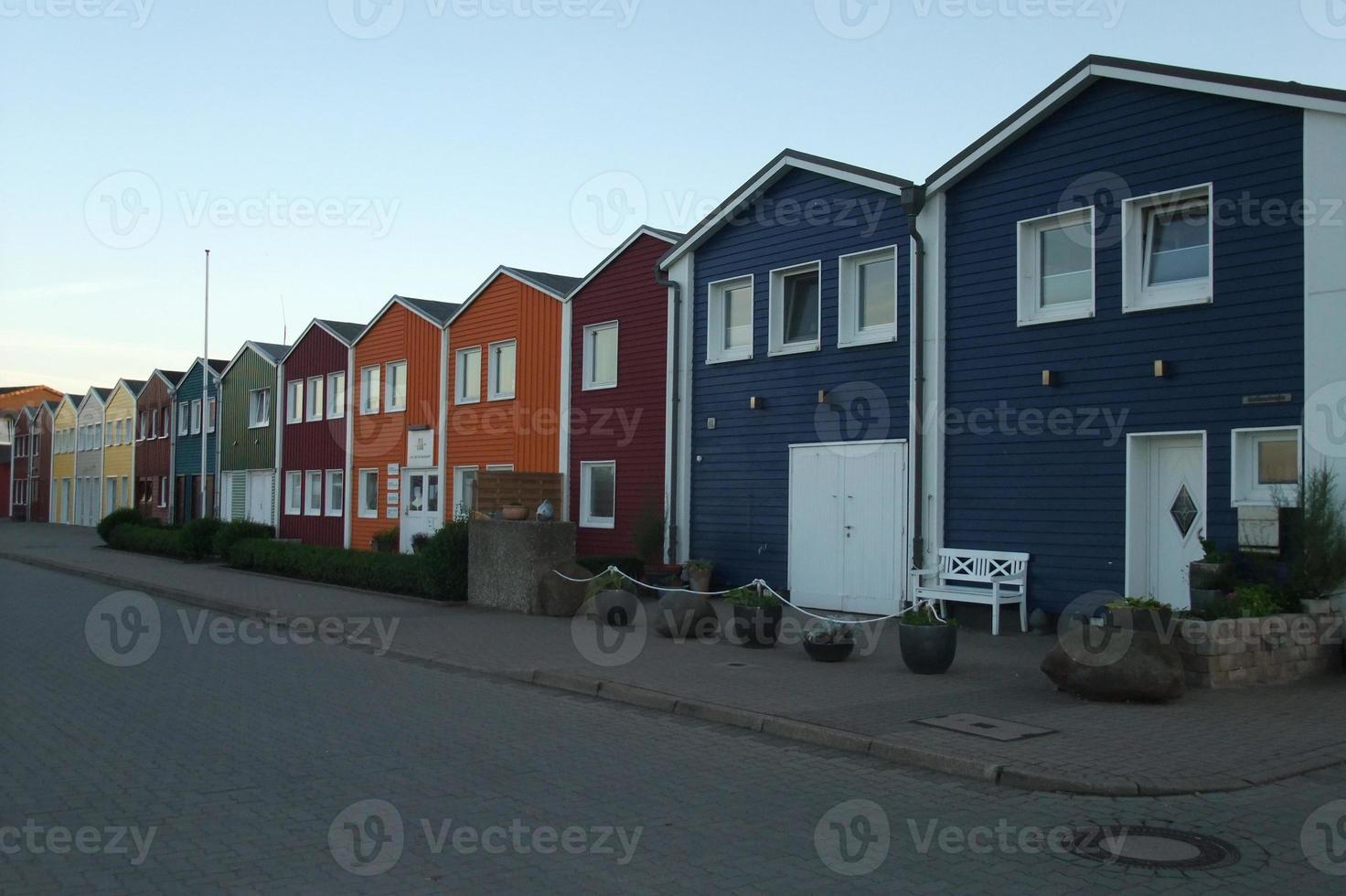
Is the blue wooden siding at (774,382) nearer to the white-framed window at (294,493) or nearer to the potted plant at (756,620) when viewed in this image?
the potted plant at (756,620)

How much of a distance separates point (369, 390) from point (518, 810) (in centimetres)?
2752

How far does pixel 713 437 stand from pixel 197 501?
3119 centimetres

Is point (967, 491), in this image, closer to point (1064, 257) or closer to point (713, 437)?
point (1064, 257)

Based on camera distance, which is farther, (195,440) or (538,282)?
(195,440)

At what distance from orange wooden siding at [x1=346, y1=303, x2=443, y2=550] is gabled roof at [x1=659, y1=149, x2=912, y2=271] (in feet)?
34.2

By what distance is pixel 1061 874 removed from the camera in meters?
5.79

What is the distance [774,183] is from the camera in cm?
1927

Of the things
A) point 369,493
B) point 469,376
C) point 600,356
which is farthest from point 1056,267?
point 369,493

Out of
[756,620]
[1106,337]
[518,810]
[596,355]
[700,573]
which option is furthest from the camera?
[596,355]

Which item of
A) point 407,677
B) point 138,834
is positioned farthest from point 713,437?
point 138,834

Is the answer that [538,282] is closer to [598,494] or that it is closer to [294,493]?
[598,494]

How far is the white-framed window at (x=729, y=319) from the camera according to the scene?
65.0ft

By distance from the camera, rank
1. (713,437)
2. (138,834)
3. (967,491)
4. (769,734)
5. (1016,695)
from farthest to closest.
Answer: (713,437) → (967,491) → (1016,695) → (769,734) → (138,834)

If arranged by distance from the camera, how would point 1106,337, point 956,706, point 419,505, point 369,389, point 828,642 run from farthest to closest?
point 369,389, point 419,505, point 1106,337, point 828,642, point 956,706
